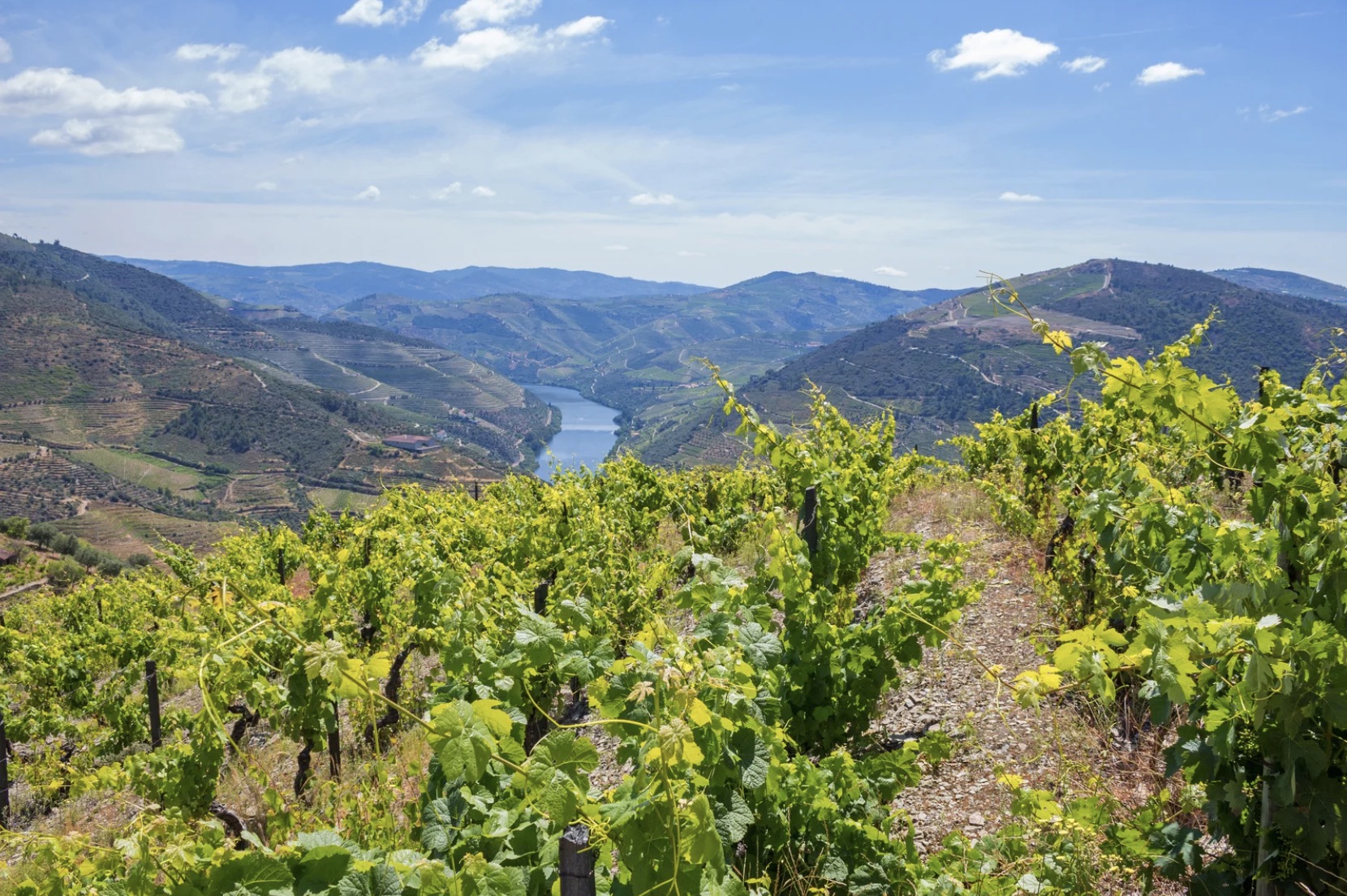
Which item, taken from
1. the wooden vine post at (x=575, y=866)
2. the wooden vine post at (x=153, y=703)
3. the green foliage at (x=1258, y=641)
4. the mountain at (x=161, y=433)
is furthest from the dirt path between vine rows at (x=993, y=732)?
the mountain at (x=161, y=433)

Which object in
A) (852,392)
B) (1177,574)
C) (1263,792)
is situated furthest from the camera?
(852,392)

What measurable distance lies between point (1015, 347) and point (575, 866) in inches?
6432

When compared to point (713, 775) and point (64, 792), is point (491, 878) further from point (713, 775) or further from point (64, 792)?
point (64, 792)

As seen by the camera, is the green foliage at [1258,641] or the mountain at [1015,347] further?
the mountain at [1015,347]

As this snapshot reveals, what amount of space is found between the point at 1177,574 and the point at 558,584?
4863 millimetres

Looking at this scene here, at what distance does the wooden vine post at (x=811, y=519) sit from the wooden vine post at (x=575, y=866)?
314cm

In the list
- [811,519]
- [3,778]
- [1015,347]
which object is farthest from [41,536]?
[1015,347]

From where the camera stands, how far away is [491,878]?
1846mm

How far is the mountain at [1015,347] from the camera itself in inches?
4641

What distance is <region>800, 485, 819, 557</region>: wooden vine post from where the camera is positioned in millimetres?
4645

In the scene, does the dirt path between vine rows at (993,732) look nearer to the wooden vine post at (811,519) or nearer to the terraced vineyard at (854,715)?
the terraced vineyard at (854,715)

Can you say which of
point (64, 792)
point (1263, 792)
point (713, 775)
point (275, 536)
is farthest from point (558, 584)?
point (275, 536)

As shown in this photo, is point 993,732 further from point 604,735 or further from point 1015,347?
point 1015,347

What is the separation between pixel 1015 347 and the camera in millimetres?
147375
